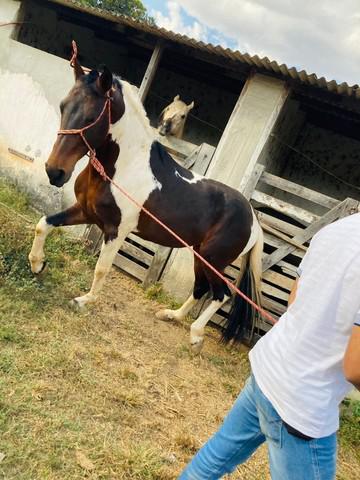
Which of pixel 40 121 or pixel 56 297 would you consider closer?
pixel 56 297

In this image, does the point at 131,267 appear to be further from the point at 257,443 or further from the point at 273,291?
the point at 257,443

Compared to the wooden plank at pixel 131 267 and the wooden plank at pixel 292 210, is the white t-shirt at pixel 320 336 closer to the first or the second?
the wooden plank at pixel 292 210

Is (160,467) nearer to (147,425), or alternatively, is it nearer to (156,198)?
(147,425)

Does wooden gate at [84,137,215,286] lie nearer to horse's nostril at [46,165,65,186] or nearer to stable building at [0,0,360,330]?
stable building at [0,0,360,330]

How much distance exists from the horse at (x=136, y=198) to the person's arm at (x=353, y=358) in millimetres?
2776

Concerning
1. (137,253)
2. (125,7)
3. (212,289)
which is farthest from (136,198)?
(125,7)

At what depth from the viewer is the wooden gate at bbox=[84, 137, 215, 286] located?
18.4 ft

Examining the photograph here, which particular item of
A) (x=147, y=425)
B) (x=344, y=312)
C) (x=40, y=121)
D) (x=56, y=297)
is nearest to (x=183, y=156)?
(x=40, y=121)

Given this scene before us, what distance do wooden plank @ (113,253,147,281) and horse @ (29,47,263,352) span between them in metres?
0.95

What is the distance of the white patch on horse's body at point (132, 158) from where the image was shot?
3.93 metres

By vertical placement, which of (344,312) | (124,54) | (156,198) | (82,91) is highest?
(124,54)

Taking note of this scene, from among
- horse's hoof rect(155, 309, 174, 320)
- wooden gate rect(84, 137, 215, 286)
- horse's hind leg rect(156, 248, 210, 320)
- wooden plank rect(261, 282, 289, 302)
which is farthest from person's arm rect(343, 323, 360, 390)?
wooden gate rect(84, 137, 215, 286)

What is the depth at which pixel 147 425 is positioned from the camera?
9.85ft

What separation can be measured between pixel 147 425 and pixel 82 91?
8.55ft
